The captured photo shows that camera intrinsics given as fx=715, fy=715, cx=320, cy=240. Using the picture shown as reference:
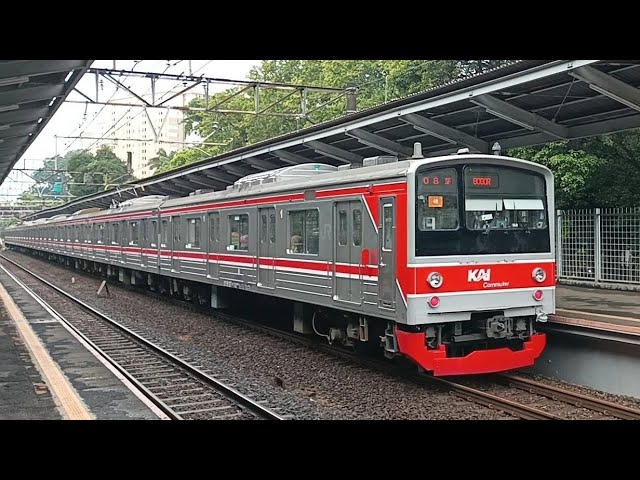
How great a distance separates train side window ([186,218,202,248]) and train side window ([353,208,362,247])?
7.22m

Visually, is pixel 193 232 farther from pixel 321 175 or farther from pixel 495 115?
pixel 495 115

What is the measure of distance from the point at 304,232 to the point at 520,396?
414 centimetres

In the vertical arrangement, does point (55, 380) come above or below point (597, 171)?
below

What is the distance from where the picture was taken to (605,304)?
11.2m

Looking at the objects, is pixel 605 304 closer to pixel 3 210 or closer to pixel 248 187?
pixel 248 187

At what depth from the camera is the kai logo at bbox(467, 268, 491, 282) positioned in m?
8.50

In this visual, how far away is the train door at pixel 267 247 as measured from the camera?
12.1 m

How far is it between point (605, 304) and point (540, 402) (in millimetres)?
3819

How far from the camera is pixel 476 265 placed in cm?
854

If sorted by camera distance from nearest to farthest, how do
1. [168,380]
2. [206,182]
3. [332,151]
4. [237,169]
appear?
[168,380]
[332,151]
[237,169]
[206,182]

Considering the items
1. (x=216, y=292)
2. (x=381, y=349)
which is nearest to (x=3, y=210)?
(x=216, y=292)

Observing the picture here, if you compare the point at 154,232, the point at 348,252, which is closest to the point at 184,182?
the point at 154,232

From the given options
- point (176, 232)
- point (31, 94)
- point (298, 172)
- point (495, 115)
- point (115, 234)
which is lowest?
point (115, 234)

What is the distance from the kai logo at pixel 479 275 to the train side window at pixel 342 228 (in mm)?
1946
